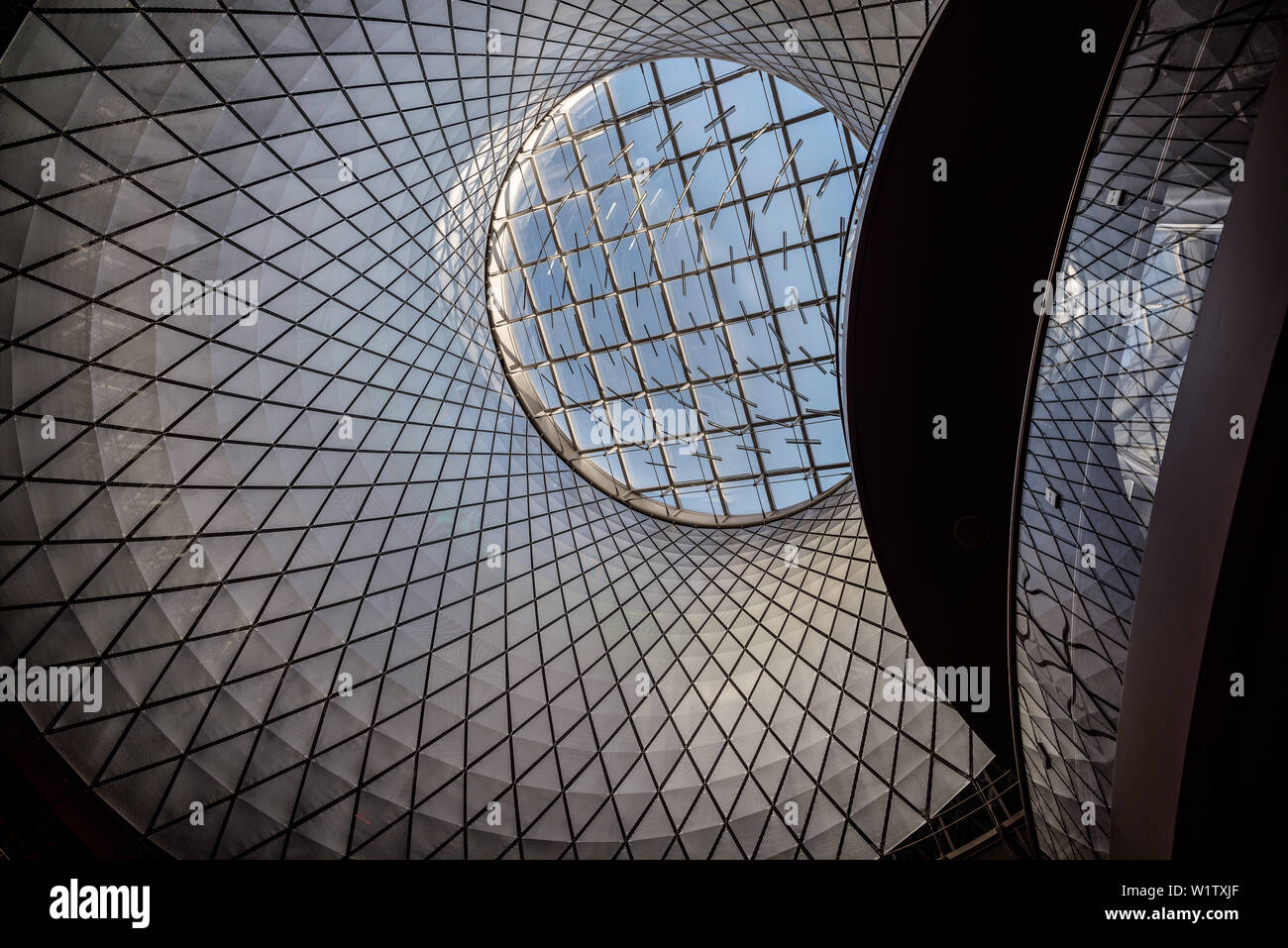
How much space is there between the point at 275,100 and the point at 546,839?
27.3 meters

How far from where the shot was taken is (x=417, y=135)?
2439 cm

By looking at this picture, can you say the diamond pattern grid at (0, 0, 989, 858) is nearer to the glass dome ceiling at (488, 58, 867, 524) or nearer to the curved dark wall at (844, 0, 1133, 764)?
the glass dome ceiling at (488, 58, 867, 524)

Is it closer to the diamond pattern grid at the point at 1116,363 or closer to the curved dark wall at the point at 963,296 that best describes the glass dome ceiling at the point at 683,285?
the curved dark wall at the point at 963,296

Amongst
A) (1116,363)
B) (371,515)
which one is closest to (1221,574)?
(1116,363)

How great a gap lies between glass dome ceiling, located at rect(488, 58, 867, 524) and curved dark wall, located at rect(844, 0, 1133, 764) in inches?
597

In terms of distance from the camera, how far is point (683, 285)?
34.8 m

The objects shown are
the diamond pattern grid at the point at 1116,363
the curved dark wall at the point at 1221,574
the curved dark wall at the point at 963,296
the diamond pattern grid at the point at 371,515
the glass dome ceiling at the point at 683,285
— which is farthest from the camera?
the glass dome ceiling at the point at 683,285

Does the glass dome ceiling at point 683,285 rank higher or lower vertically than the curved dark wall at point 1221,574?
higher

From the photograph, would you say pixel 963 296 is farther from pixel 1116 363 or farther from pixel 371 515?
pixel 371 515

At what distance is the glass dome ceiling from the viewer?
31391 millimetres

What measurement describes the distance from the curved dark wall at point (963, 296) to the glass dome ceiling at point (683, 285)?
15157 mm

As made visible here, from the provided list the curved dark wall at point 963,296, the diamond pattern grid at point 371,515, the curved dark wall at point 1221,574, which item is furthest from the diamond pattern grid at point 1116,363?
the diamond pattern grid at point 371,515

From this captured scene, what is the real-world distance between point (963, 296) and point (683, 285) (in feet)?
66.8

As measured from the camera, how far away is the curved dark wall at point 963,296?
13406 millimetres
